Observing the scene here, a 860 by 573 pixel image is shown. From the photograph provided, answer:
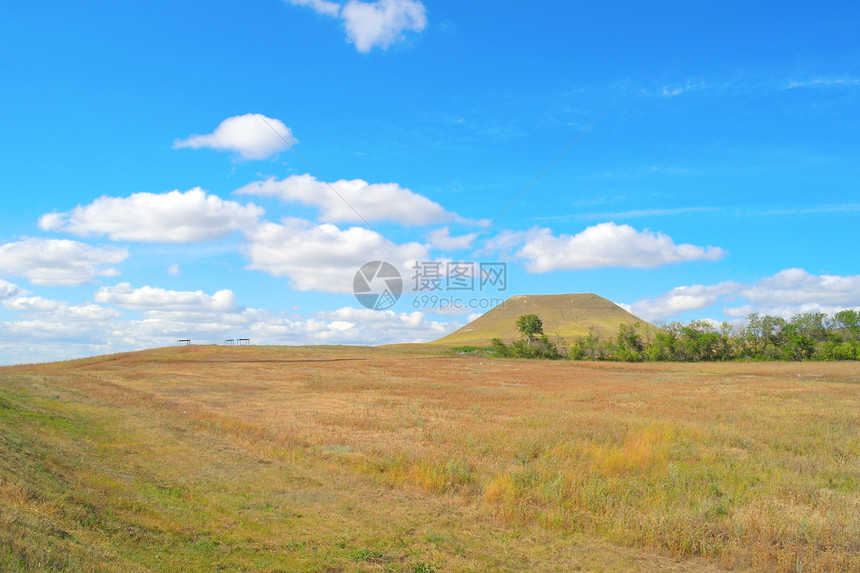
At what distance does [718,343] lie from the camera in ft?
338

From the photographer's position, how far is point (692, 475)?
13719 millimetres

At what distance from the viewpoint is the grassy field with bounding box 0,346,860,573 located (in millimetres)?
8523

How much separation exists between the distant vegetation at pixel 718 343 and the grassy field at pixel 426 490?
81.5 meters

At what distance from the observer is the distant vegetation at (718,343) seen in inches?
3947

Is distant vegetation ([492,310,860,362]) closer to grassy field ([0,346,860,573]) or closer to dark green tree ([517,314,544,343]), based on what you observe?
dark green tree ([517,314,544,343])

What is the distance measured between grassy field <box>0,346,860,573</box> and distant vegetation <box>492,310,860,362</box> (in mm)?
81492

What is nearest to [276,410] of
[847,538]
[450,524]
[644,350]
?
[450,524]

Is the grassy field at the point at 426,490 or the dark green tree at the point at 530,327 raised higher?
the dark green tree at the point at 530,327

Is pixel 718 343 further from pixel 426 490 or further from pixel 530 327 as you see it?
pixel 426 490

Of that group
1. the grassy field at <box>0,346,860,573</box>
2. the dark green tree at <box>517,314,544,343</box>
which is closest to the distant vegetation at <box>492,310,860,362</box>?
the dark green tree at <box>517,314,544,343</box>

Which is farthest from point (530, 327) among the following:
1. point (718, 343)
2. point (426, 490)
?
point (426, 490)

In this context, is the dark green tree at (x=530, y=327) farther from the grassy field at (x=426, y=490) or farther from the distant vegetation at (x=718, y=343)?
the grassy field at (x=426, y=490)

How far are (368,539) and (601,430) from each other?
1321 centimetres

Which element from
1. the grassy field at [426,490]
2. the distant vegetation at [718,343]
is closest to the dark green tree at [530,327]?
the distant vegetation at [718,343]
